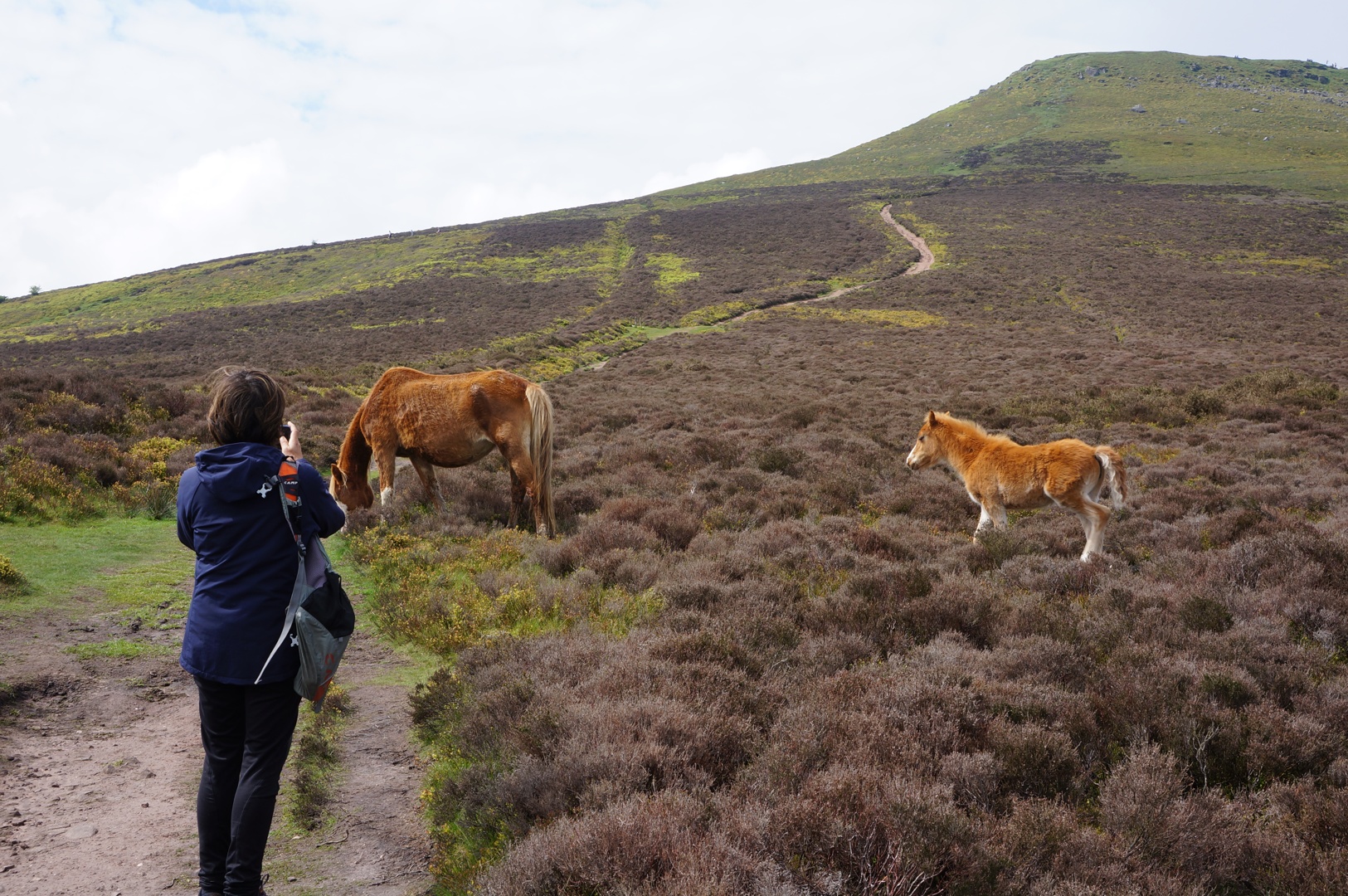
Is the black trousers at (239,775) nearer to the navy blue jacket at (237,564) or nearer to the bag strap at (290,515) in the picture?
the navy blue jacket at (237,564)

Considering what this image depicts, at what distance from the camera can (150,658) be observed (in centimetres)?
589

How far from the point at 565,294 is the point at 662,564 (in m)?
47.9

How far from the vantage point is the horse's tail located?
922cm

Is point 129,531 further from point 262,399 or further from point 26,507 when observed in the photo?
point 262,399

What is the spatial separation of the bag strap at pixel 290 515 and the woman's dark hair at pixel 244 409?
7.5 inches

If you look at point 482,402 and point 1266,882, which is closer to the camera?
point 1266,882

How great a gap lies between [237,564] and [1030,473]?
8.13 m

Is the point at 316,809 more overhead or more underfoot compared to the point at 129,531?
more underfoot

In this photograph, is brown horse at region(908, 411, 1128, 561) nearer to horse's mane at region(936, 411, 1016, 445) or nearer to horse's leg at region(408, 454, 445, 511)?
horse's mane at region(936, 411, 1016, 445)

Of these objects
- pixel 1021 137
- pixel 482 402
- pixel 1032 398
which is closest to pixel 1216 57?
pixel 1021 137

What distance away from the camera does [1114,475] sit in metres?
7.91

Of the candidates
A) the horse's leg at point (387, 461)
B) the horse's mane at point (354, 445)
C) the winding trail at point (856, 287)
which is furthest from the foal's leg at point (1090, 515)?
the winding trail at point (856, 287)

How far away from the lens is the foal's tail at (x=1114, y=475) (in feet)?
25.8

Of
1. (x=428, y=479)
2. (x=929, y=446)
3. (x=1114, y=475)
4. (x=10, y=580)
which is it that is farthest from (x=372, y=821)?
(x=929, y=446)
